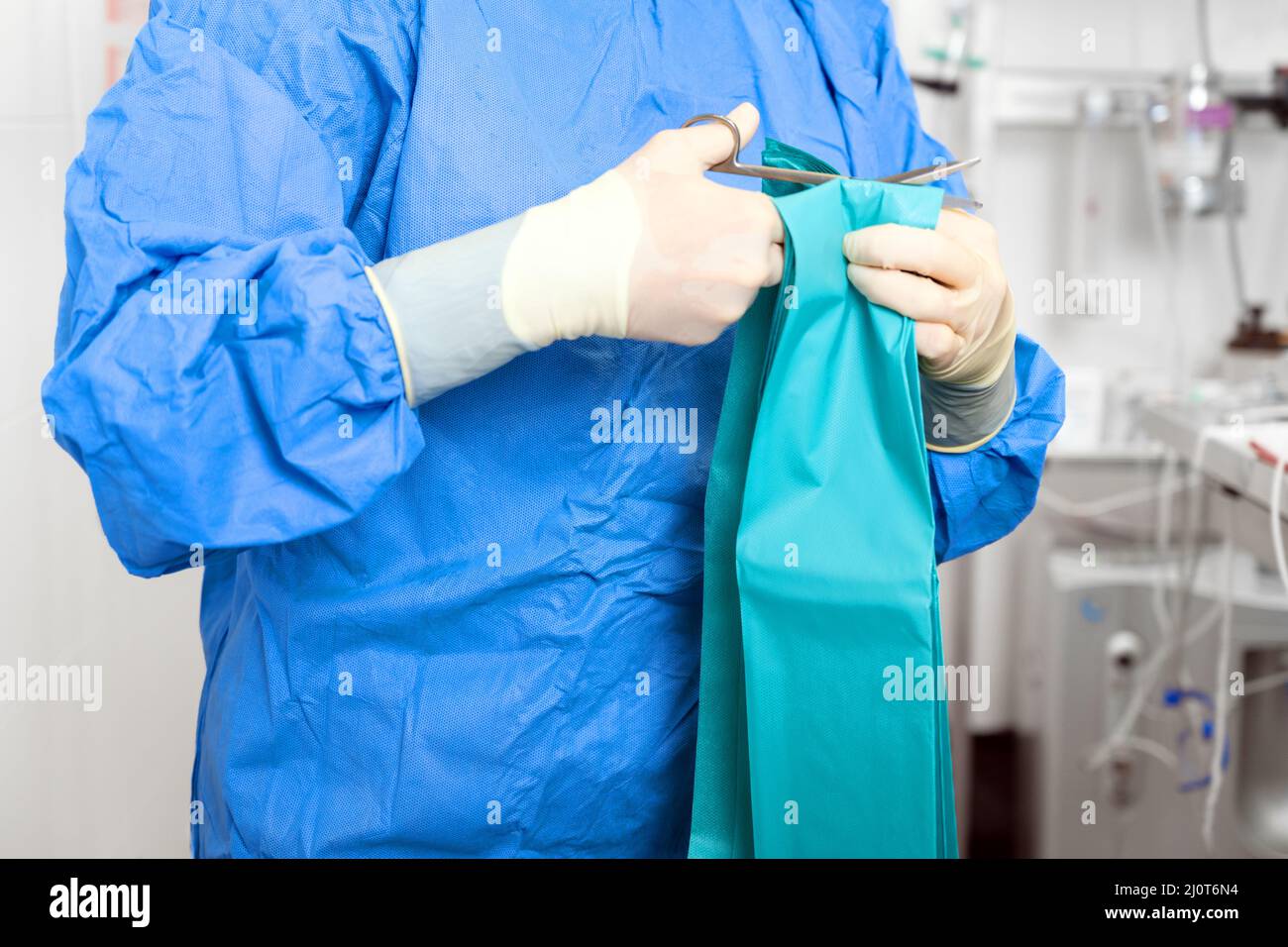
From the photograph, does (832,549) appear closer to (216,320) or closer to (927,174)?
(927,174)

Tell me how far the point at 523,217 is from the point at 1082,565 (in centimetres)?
155

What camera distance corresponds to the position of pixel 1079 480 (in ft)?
6.98

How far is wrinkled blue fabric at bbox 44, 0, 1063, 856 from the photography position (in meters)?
0.64

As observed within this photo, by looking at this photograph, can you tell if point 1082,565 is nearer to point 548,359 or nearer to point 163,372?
point 548,359

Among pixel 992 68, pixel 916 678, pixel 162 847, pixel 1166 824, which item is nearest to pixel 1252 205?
pixel 992 68

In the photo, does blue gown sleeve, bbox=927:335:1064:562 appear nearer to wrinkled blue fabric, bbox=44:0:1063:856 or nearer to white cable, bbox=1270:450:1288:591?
wrinkled blue fabric, bbox=44:0:1063:856

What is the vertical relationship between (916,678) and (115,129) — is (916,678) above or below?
below

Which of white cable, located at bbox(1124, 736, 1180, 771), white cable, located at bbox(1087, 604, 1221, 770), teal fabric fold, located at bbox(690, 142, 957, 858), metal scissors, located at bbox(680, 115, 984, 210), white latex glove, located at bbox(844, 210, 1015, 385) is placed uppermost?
metal scissors, located at bbox(680, 115, 984, 210)

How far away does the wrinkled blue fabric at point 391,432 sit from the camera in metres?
0.64

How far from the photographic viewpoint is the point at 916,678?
2.45 ft

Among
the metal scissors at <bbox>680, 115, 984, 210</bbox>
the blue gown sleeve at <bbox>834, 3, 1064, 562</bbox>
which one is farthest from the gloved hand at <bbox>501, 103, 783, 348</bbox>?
the blue gown sleeve at <bbox>834, 3, 1064, 562</bbox>

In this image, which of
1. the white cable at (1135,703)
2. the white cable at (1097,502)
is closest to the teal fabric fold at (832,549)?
the white cable at (1135,703)
